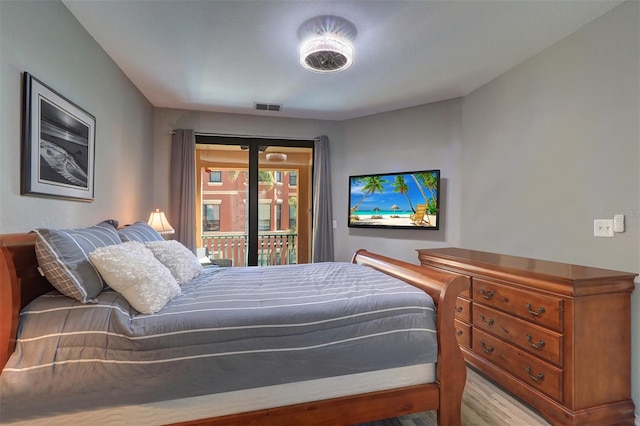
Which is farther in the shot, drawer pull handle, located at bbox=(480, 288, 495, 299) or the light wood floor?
drawer pull handle, located at bbox=(480, 288, 495, 299)

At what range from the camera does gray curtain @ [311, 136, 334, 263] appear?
4285 mm

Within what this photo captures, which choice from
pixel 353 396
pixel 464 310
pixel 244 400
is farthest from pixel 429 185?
pixel 244 400

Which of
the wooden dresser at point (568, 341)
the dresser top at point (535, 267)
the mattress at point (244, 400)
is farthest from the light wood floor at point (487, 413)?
the dresser top at point (535, 267)

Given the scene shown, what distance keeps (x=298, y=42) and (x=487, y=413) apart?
2901 mm

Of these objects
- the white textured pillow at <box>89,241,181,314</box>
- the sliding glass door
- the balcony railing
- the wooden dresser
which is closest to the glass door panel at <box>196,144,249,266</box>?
the sliding glass door

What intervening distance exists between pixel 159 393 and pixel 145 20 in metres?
2.35

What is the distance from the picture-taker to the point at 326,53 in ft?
7.39

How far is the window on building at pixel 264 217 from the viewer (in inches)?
174

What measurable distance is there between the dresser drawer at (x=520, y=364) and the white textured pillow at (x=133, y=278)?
7.00ft

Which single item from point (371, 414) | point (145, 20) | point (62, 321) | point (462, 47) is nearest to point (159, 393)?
point (62, 321)

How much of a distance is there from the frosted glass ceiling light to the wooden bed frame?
5.71ft

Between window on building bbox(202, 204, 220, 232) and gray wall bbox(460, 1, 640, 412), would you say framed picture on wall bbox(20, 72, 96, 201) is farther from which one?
gray wall bbox(460, 1, 640, 412)

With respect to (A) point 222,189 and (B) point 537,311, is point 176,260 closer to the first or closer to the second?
(B) point 537,311

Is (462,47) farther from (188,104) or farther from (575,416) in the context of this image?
(188,104)
